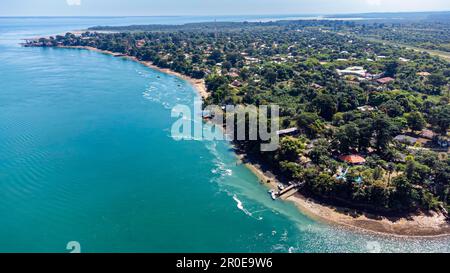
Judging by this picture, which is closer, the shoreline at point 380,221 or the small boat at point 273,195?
the shoreline at point 380,221

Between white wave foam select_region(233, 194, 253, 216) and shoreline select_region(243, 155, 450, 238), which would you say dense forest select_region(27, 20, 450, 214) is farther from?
white wave foam select_region(233, 194, 253, 216)

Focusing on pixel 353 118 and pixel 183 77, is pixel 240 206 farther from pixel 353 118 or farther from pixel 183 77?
pixel 183 77

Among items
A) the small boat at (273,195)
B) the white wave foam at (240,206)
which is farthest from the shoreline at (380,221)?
the white wave foam at (240,206)

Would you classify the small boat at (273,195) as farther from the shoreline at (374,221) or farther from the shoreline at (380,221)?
the shoreline at (380,221)

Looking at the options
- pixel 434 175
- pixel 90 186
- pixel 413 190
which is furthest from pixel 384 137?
pixel 90 186

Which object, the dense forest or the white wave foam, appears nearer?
the white wave foam

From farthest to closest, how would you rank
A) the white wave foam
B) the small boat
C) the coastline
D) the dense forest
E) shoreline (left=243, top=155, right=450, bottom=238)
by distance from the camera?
the coastline, the small boat, the dense forest, the white wave foam, shoreline (left=243, top=155, right=450, bottom=238)

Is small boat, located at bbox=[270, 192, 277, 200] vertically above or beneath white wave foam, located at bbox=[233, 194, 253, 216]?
above

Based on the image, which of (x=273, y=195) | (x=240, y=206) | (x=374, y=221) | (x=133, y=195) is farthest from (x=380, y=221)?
(x=133, y=195)

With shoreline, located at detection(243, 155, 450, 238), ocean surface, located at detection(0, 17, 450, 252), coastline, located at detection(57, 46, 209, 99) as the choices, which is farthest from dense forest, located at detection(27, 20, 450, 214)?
ocean surface, located at detection(0, 17, 450, 252)
